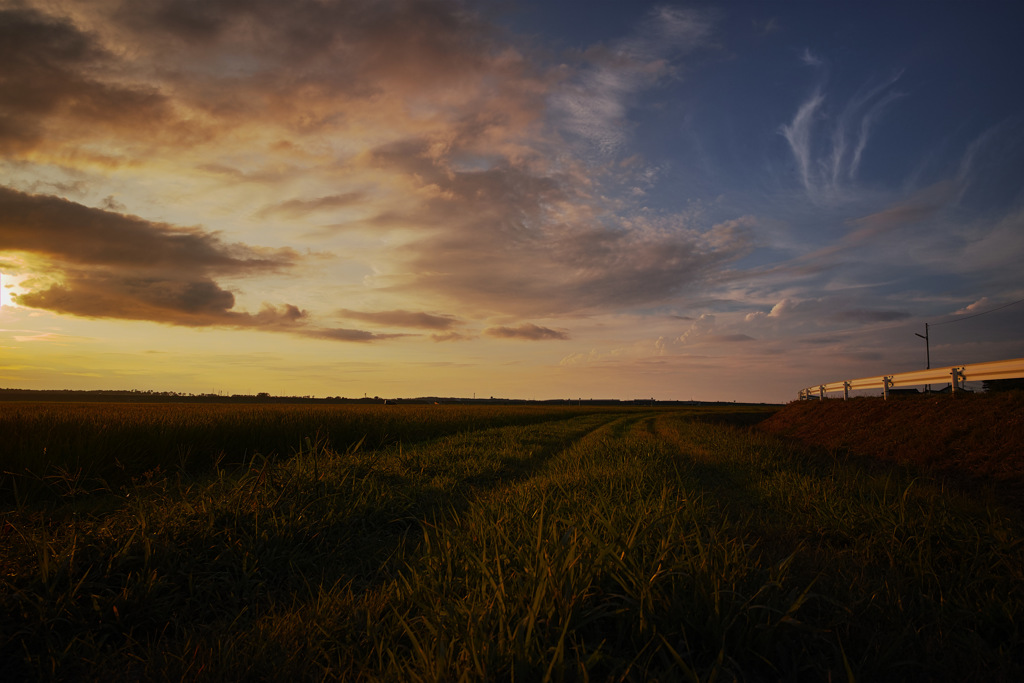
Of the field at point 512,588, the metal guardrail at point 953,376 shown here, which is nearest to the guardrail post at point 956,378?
the metal guardrail at point 953,376

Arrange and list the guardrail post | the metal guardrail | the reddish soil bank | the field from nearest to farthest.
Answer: the field → the reddish soil bank → the metal guardrail → the guardrail post

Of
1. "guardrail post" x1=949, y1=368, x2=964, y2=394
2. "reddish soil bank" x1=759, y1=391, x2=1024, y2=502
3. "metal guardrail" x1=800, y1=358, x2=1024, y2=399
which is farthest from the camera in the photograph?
"guardrail post" x1=949, y1=368, x2=964, y2=394

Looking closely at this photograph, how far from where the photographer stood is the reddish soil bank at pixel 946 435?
9.19m

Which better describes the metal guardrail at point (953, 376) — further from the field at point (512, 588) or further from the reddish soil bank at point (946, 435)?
the field at point (512, 588)

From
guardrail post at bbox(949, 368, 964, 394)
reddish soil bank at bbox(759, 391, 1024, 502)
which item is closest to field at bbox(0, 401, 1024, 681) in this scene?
reddish soil bank at bbox(759, 391, 1024, 502)

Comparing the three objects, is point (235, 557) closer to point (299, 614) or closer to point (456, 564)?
point (299, 614)

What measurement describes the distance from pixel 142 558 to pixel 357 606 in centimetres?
211

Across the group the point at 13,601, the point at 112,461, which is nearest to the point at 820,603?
the point at 13,601

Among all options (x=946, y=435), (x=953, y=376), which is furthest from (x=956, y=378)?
(x=946, y=435)

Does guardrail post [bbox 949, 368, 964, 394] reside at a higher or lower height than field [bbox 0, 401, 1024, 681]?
higher

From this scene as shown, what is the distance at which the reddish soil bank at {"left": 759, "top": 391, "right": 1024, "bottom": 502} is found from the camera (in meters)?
9.19

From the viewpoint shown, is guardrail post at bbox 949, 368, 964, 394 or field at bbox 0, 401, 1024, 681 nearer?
field at bbox 0, 401, 1024, 681

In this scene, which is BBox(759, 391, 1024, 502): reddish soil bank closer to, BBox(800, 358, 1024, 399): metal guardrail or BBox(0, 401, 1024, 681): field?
BBox(800, 358, 1024, 399): metal guardrail

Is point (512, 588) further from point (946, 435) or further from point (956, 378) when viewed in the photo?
point (956, 378)
